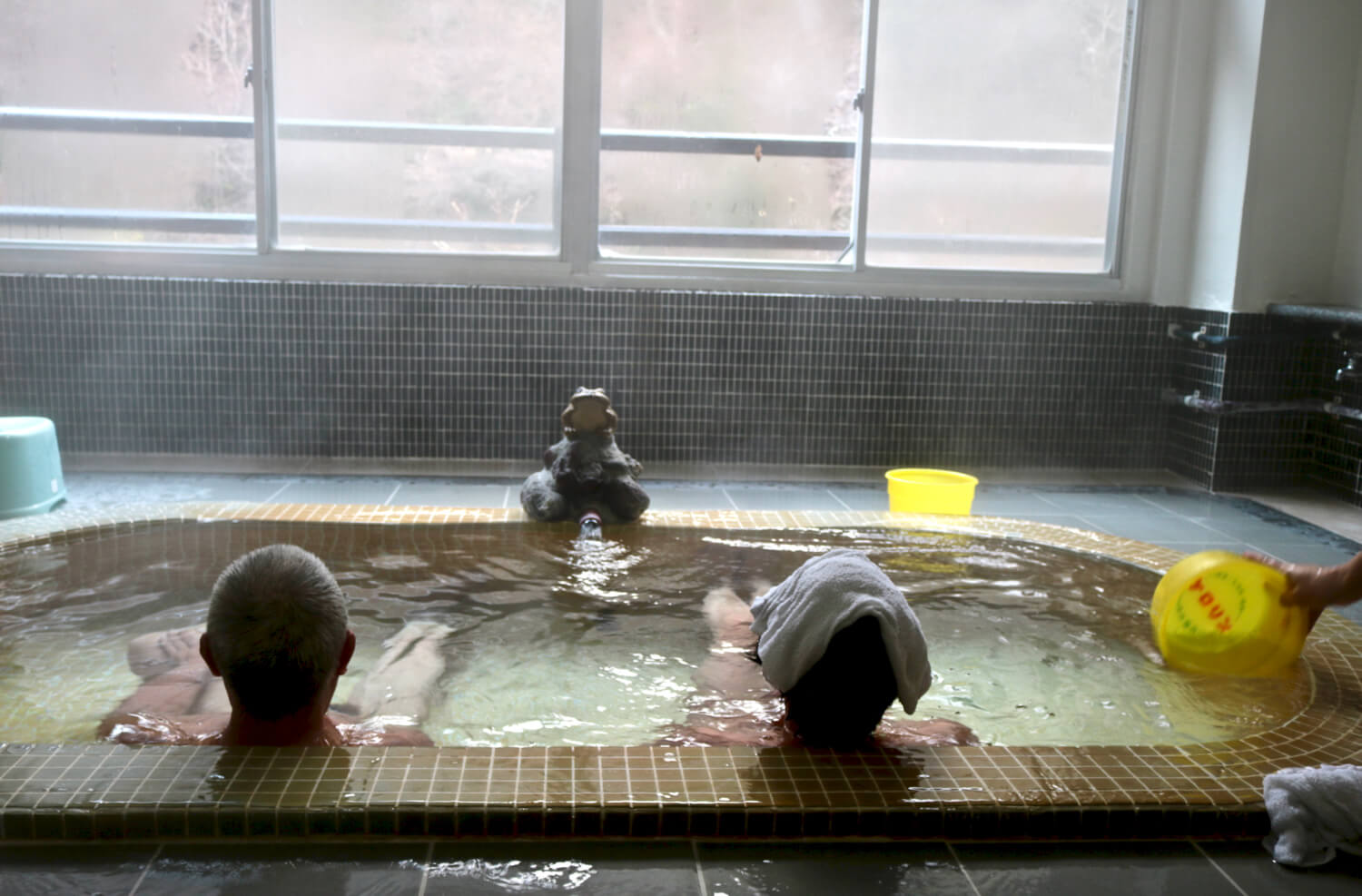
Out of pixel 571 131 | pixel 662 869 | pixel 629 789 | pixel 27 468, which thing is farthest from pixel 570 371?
pixel 662 869

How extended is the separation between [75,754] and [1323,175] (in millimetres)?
4897

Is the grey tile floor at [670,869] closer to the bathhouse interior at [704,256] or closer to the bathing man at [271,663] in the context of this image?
the bathing man at [271,663]

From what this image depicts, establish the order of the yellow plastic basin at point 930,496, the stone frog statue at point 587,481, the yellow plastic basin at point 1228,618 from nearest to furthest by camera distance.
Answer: the yellow plastic basin at point 1228,618, the stone frog statue at point 587,481, the yellow plastic basin at point 930,496

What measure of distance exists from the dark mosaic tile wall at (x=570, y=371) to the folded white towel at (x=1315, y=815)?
3.45 meters

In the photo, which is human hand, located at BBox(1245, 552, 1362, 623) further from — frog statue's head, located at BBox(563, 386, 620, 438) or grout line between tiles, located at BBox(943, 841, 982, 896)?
frog statue's head, located at BBox(563, 386, 620, 438)

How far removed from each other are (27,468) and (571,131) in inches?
96.6

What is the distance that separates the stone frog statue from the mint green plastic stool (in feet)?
5.68

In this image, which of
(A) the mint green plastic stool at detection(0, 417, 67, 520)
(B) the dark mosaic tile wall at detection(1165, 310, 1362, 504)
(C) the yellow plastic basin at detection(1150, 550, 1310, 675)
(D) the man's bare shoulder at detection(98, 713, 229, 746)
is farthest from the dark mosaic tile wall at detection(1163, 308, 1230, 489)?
(A) the mint green plastic stool at detection(0, 417, 67, 520)

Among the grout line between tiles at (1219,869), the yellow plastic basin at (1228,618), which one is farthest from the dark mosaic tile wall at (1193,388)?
the grout line between tiles at (1219,869)

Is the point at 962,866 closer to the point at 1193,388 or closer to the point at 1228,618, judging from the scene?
the point at 1228,618

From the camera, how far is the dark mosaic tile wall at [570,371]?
4.95 metres

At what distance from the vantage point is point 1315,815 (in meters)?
1.87

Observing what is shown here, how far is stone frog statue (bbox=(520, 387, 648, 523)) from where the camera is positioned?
365 centimetres

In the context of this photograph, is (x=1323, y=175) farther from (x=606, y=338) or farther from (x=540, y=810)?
(x=540, y=810)
